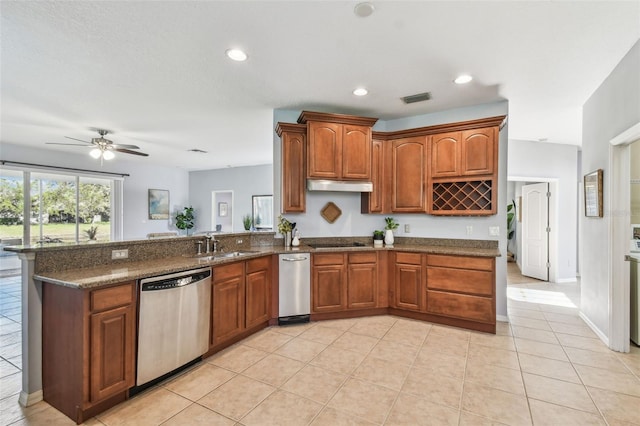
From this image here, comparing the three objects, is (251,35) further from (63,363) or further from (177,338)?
(63,363)

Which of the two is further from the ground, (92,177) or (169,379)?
(92,177)

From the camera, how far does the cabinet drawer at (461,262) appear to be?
10.6 feet

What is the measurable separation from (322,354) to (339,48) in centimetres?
277

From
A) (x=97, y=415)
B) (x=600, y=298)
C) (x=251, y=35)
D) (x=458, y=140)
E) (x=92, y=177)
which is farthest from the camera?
(x=92, y=177)

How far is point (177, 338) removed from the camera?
92.6 inches

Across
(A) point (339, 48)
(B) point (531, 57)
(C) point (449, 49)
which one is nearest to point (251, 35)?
(A) point (339, 48)

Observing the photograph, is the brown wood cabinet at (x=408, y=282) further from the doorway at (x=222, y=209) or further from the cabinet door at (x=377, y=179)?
the doorway at (x=222, y=209)

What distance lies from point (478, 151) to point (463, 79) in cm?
94

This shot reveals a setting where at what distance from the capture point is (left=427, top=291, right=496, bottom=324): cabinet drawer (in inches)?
128

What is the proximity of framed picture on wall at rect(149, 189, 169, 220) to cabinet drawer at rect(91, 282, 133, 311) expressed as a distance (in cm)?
735

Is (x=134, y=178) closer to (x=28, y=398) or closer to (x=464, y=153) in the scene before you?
(x=28, y=398)

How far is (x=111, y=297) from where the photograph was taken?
1.96m

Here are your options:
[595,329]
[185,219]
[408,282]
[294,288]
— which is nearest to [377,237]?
[408,282]

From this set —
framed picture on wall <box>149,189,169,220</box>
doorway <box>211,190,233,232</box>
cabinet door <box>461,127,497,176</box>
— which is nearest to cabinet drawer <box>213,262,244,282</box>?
cabinet door <box>461,127,497,176</box>
